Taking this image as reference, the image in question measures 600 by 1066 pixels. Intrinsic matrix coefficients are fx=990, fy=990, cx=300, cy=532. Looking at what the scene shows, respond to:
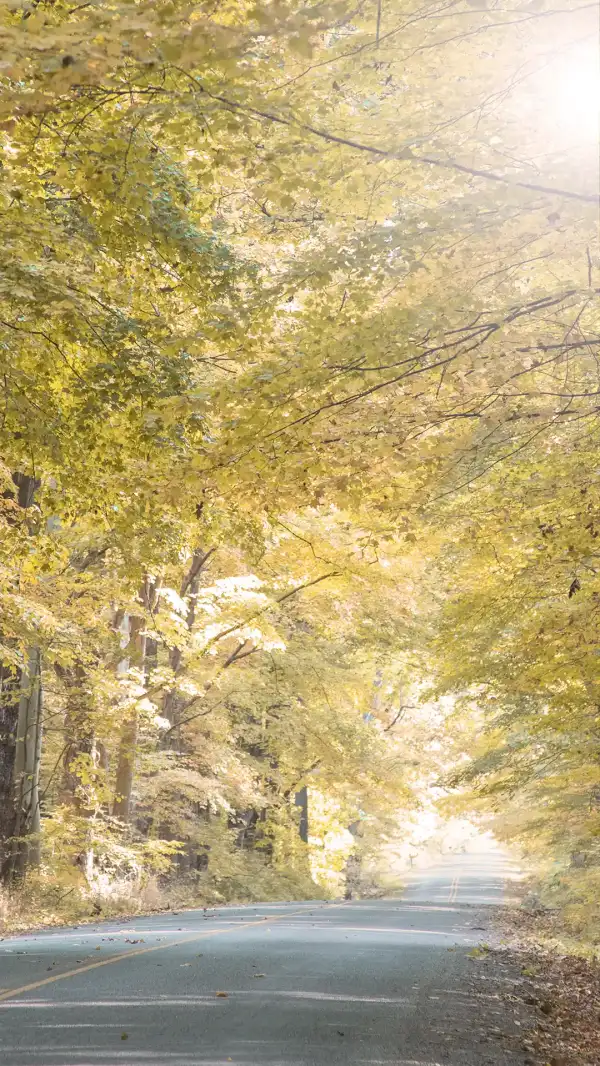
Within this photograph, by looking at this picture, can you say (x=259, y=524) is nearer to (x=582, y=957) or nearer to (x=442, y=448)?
(x=442, y=448)

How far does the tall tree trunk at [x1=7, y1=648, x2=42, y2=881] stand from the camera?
16.5 m

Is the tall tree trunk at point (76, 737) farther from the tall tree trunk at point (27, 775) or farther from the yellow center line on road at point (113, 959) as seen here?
the yellow center line on road at point (113, 959)

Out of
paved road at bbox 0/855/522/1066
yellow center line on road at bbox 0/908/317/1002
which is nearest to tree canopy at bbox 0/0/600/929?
paved road at bbox 0/855/522/1066

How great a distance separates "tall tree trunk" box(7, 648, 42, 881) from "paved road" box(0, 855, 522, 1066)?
3.35 meters

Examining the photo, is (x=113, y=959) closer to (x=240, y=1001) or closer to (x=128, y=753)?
(x=240, y=1001)

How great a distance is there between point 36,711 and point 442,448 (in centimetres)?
1197

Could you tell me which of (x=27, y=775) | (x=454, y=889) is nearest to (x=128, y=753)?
(x=27, y=775)

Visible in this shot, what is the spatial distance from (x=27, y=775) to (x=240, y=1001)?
405 inches

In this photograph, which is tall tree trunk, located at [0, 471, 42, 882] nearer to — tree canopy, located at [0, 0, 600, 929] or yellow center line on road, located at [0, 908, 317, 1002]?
tree canopy, located at [0, 0, 600, 929]

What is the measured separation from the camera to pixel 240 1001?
24.8 feet

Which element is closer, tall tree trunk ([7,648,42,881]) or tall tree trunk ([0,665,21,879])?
tall tree trunk ([0,665,21,879])

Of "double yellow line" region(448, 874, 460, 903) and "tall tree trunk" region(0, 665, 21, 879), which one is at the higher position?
"tall tree trunk" region(0, 665, 21, 879)

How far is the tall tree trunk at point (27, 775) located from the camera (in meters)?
16.5

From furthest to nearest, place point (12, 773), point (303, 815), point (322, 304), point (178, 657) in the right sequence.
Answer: point (303, 815) < point (178, 657) < point (12, 773) < point (322, 304)
